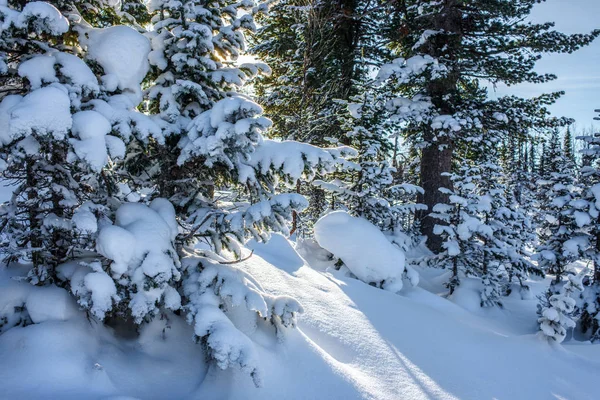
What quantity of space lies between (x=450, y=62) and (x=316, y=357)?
9106 mm

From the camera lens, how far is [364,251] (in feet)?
24.1

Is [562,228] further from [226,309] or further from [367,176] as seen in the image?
[226,309]

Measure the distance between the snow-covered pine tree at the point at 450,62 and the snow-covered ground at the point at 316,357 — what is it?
5.47 m

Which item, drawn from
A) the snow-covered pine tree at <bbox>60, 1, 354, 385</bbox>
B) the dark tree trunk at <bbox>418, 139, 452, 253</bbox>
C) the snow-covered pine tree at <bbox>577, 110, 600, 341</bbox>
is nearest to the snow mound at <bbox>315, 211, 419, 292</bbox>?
the dark tree trunk at <bbox>418, 139, 452, 253</bbox>

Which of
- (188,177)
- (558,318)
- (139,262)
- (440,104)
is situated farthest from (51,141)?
(440,104)

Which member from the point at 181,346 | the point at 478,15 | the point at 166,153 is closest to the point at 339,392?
the point at 181,346

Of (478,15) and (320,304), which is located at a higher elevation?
(478,15)

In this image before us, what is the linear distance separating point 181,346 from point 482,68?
10721mm

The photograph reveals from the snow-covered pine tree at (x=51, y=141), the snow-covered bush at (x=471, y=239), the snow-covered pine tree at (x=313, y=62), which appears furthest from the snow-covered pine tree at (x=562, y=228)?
the snow-covered pine tree at (x=51, y=141)

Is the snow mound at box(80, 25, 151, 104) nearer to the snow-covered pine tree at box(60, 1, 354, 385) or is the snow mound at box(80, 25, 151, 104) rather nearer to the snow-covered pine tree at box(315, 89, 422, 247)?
the snow-covered pine tree at box(60, 1, 354, 385)

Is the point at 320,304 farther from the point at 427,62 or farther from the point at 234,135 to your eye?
the point at 427,62

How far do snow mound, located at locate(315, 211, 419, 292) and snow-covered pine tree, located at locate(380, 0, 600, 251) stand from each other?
12.1ft

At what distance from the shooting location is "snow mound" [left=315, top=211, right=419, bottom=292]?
7.14m

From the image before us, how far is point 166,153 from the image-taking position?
134 inches
